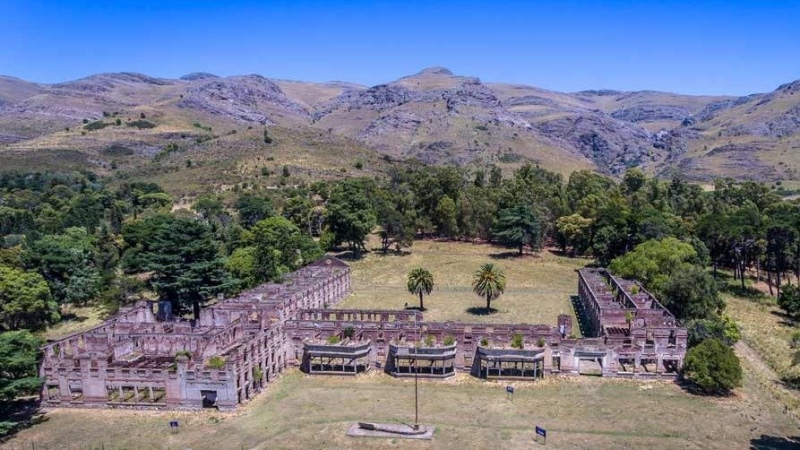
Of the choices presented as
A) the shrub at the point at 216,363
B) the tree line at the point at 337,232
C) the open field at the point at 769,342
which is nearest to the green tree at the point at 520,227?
the tree line at the point at 337,232

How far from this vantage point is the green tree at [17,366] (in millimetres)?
41969

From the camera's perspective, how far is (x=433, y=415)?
43.3 m

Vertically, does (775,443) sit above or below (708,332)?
below

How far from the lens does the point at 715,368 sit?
1793 inches

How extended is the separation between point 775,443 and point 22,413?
53784mm

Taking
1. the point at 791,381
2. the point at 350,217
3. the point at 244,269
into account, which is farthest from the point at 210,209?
the point at 791,381

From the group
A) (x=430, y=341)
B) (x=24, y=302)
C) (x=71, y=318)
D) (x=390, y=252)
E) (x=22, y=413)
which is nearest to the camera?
(x=22, y=413)

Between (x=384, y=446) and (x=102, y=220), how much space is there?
96994mm

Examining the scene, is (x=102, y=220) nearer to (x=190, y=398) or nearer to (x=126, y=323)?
(x=126, y=323)

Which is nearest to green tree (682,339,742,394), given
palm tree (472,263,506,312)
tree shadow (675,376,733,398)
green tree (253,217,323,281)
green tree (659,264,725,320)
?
tree shadow (675,376,733,398)

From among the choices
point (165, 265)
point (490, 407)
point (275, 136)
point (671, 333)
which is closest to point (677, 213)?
point (671, 333)

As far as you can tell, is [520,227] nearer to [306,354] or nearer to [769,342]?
[769,342]

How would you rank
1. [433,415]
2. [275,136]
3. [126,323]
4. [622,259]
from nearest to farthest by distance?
[433,415] < [126,323] < [622,259] < [275,136]

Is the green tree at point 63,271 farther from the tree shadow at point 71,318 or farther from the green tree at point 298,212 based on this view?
the green tree at point 298,212
